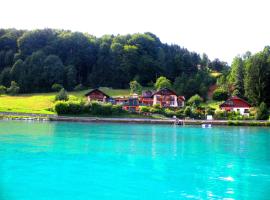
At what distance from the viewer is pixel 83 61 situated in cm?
10650

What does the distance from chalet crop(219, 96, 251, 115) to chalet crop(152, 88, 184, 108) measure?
945cm

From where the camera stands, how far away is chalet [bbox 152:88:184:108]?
259ft

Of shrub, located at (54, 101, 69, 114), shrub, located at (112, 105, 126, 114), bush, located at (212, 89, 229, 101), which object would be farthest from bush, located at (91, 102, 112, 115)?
bush, located at (212, 89, 229, 101)

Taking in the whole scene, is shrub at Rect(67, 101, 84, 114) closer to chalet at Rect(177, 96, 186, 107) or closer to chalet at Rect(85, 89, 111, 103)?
chalet at Rect(85, 89, 111, 103)

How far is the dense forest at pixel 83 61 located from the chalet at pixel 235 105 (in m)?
19.2

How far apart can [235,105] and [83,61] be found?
4837 cm

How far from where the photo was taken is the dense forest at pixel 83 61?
95.2m

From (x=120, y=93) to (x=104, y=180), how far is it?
240 ft

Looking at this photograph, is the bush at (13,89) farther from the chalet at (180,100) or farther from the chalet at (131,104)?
the chalet at (180,100)

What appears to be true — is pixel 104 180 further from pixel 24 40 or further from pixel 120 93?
pixel 24 40

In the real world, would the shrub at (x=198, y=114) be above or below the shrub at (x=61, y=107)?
below

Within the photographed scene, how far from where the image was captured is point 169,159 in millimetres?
23297

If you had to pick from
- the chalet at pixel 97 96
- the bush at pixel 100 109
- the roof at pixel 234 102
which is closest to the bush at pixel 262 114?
the roof at pixel 234 102

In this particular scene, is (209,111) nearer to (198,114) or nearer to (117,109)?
(198,114)
